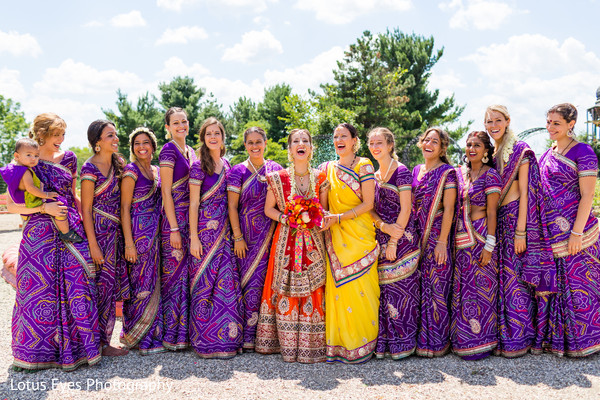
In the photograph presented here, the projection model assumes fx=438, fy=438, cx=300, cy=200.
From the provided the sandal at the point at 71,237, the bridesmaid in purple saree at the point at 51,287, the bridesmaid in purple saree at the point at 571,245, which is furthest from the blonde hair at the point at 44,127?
the bridesmaid in purple saree at the point at 571,245

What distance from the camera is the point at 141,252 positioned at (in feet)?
15.6

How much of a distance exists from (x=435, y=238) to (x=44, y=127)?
13.4 ft

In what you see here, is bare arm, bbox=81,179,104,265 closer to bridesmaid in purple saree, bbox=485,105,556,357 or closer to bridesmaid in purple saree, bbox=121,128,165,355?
bridesmaid in purple saree, bbox=121,128,165,355

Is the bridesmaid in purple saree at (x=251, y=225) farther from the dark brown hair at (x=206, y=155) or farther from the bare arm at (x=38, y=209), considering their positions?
the bare arm at (x=38, y=209)

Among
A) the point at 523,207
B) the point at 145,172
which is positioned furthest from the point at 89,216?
the point at 523,207

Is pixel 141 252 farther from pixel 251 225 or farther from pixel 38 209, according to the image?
pixel 251 225

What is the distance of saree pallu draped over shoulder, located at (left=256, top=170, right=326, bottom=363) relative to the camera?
4.42m

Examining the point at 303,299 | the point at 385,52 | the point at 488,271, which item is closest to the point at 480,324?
the point at 488,271

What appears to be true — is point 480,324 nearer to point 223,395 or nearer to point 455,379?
point 455,379

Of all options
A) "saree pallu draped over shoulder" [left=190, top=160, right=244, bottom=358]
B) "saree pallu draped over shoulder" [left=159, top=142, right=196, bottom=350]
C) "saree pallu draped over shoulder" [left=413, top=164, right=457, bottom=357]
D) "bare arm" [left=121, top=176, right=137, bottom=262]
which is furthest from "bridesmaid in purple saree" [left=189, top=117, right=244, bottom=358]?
"saree pallu draped over shoulder" [left=413, top=164, right=457, bottom=357]

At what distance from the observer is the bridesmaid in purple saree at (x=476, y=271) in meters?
4.46

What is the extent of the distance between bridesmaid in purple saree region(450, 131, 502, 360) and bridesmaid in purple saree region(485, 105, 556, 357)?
0.11 metres

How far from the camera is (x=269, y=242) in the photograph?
4801 mm

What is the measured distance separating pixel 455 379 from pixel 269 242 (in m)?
2.25
